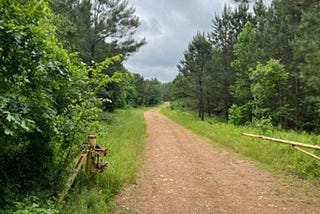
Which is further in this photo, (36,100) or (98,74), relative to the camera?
(98,74)

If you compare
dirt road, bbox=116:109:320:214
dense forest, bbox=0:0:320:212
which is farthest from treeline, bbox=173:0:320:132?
dirt road, bbox=116:109:320:214

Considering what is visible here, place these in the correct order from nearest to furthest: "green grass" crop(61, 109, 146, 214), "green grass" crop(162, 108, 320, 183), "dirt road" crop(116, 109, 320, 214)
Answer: "green grass" crop(61, 109, 146, 214)
"dirt road" crop(116, 109, 320, 214)
"green grass" crop(162, 108, 320, 183)

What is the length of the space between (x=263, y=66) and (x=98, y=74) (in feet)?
56.0

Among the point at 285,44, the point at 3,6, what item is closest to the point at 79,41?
the point at 285,44

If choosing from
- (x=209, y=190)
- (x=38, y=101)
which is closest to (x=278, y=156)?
(x=209, y=190)

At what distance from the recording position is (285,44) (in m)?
21.0

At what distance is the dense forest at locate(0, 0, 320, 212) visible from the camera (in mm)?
4031

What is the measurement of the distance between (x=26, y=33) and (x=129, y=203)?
3847mm

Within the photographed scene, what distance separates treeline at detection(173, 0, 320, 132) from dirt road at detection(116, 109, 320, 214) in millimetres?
5549

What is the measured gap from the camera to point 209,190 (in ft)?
23.9

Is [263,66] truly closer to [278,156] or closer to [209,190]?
[278,156]

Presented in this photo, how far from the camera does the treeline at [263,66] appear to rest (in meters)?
14.3

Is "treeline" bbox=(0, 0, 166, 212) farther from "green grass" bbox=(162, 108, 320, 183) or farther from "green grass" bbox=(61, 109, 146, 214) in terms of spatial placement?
"green grass" bbox=(162, 108, 320, 183)

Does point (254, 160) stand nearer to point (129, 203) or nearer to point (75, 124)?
point (129, 203)
